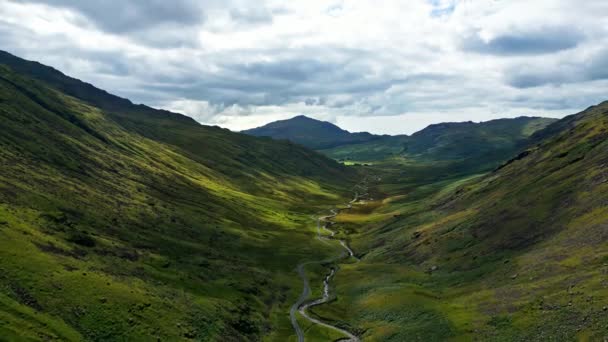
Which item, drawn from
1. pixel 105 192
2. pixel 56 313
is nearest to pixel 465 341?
pixel 56 313

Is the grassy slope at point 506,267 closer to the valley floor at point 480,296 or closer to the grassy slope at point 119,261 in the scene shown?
the valley floor at point 480,296

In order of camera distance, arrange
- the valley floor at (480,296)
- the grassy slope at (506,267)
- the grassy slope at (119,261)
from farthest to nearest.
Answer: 1. the grassy slope at (119,261)
2. the grassy slope at (506,267)
3. the valley floor at (480,296)

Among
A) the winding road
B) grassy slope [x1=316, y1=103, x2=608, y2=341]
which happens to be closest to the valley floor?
grassy slope [x1=316, y1=103, x2=608, y2=341]

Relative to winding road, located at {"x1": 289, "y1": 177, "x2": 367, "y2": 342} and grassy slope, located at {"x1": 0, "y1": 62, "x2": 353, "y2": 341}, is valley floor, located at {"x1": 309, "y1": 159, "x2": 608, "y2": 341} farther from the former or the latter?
grassy slope, located at {"x1": 0, "y1": 62, "x2": 353, "y2": 341}

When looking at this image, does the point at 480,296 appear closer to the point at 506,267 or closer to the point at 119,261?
the point at 506,267

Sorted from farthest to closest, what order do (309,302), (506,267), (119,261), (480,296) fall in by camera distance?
(309,302), (119,261), (506,267), (480,296)

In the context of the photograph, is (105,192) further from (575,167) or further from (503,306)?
(575,167)

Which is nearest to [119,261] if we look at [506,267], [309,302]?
[309,302]

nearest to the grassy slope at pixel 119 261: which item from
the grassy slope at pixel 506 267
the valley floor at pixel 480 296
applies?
the valley floor at pixel 480 296
